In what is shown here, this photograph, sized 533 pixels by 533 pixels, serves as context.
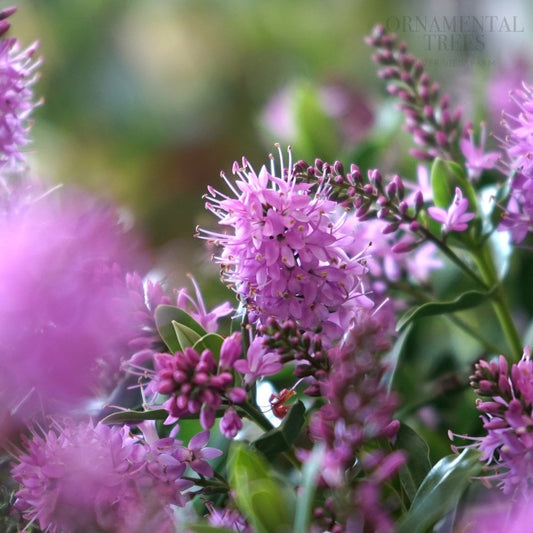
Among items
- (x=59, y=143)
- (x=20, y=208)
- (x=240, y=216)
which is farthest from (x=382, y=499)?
(x=59, y=143)

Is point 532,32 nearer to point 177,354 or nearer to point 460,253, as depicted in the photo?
point 460,253

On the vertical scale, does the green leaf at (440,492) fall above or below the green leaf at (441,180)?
below

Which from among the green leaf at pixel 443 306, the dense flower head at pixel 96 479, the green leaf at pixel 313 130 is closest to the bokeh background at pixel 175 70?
the green leaf at pixel 313 130

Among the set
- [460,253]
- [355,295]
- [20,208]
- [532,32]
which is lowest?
[532,32]

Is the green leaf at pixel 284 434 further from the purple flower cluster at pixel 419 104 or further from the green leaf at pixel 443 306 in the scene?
the purple flower cluster at pixel 419 104

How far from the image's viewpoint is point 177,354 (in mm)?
415

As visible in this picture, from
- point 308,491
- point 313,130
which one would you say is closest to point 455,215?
point 308,491

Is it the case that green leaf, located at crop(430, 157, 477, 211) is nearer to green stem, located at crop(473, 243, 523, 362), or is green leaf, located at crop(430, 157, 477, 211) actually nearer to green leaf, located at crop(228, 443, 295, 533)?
green stem, located at crop(473, 243, 523, 362)

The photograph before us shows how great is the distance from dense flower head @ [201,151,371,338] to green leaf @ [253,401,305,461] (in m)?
0.05

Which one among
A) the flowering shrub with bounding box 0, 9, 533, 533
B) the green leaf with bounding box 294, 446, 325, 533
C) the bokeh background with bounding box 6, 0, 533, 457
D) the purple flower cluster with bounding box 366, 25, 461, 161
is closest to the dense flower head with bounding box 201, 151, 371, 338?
the flowering shrub with bounding box 0, 9, 533, 533

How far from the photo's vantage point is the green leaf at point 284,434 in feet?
1.41

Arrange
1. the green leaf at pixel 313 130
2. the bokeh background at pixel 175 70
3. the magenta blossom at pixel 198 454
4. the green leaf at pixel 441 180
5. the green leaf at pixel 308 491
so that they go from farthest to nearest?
the bokeh background at pixel 175 70
the green leaf at pixel 313 130
the green leaf at pixel 441 180
the magenta blossom at pixel 198 454
the green leaf at pixel 308 491

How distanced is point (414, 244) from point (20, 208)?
25cm

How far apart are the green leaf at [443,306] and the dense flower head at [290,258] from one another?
7 cm
